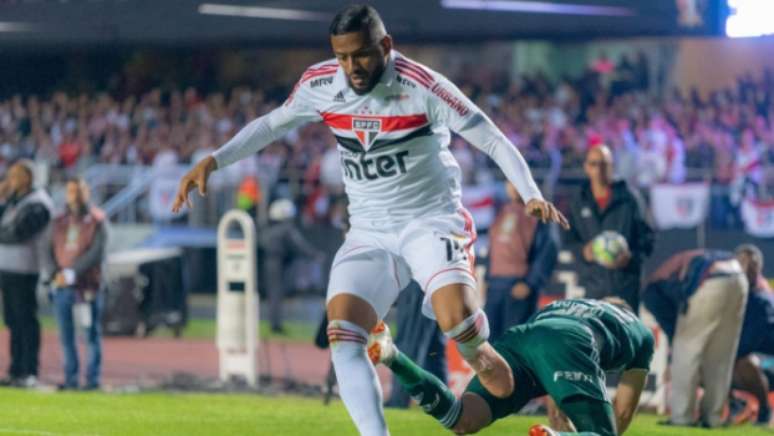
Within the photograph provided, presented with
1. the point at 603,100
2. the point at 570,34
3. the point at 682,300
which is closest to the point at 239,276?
the point at 682,300

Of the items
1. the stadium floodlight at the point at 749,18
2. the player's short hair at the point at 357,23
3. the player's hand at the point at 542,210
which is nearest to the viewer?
the player's hand at the point at 542,210

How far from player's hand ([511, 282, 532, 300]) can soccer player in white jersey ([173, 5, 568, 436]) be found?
4.60m

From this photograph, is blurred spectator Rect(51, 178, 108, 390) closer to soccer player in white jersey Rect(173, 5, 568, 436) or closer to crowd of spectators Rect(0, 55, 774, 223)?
soccer player in white jersey Rect(173, 5, 568, 436)

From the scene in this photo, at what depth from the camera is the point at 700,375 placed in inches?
425

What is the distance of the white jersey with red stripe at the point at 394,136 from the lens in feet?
23.6

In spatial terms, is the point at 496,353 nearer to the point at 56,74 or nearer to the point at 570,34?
the point at 570,34

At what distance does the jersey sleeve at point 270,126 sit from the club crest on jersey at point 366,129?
0.28 metres

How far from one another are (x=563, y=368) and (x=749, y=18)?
13950mm

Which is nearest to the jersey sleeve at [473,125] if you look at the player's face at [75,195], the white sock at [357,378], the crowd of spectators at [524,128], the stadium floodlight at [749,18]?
the white sock at [357,378]

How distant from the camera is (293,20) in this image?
77.7ft

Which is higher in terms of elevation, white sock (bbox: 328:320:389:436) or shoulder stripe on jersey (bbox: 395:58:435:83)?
shoulder stripe on jersey (bbox: 395:58:435:83)

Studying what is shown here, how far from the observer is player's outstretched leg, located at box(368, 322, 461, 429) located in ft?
23.9

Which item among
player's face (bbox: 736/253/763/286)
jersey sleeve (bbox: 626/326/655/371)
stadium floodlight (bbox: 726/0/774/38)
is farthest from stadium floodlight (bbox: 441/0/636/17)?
jersey sleeve (bbox: 626/326/655/371)

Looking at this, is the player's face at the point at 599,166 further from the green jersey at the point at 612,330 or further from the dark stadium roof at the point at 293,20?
the dark stadium roof at the point at 293,20
